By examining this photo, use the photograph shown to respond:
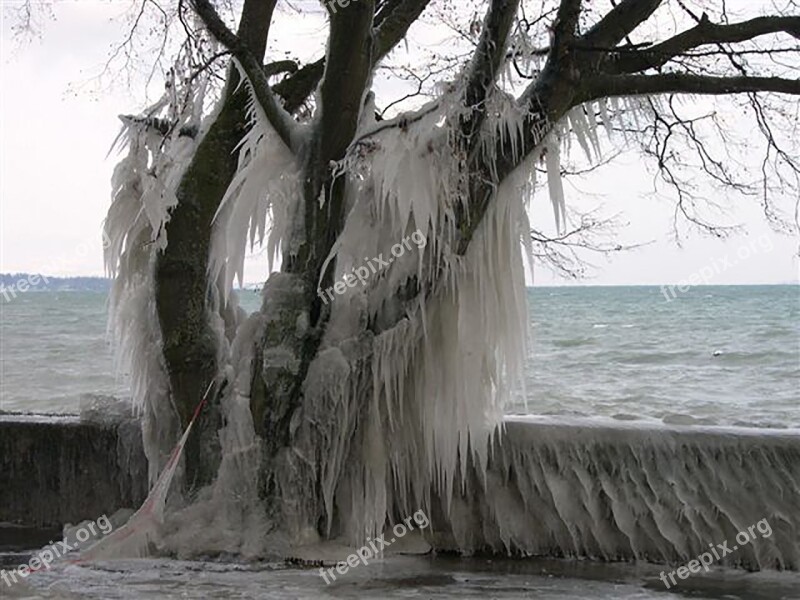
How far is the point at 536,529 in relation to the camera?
677 cm

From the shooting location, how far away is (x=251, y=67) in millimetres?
5734

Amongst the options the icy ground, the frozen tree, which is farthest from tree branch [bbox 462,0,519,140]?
the icy ground

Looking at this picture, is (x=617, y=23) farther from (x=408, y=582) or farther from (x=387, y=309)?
(x=408, y=582)

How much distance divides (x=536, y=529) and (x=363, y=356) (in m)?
1.93

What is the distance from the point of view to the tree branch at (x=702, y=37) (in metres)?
6.04

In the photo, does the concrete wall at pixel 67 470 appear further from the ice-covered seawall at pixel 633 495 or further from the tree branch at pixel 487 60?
the tree branch at pixel 487 60

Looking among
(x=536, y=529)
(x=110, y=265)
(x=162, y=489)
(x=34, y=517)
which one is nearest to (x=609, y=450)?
(x=536, y=529)

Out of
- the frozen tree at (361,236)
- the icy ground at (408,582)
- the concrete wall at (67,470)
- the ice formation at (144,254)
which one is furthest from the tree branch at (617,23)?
the concrete wall at (67,470)

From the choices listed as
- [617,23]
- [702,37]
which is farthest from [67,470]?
[702,37]

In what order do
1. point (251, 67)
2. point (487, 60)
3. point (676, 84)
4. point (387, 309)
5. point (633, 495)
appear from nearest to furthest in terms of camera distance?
point (487, 60) < point (251, 67) < point (676, 84) < point (387, 309) < point (633, 495)

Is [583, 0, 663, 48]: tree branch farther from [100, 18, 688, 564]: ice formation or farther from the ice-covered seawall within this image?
the ice-covered seawall

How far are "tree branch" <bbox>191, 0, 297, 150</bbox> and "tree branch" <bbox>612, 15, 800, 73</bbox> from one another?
221 centimetres

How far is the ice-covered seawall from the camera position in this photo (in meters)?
6.54

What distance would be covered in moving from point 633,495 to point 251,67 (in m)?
3.92
